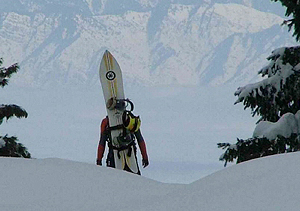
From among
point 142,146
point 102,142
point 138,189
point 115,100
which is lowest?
point 138,189

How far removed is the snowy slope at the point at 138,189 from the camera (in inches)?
162

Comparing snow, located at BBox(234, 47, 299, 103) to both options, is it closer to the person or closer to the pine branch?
the person

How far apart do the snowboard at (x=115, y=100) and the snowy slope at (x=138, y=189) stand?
6156 millimetres

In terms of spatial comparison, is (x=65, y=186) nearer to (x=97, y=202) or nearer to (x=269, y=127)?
(x=97, y=202)

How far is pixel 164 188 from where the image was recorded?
5375 mm

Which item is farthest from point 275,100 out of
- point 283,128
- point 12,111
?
point 12,111

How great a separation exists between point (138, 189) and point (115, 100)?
783 cm

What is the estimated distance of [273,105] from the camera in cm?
1178

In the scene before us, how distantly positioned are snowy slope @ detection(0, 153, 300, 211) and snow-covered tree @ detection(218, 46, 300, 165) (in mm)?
5690

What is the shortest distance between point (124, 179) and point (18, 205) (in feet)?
4.10

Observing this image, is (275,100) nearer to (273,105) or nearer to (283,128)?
(273,105)

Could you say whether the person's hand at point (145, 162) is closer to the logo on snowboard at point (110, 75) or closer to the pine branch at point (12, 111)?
the logo on snowboard at point (110, 75)

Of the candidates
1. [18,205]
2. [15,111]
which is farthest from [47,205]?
[15,111]

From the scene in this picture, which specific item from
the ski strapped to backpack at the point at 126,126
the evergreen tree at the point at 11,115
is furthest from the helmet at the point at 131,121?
the evergreen tree at the point at 11,115
